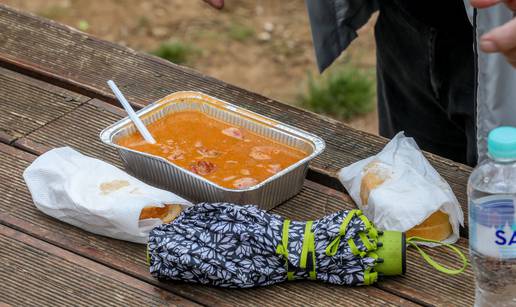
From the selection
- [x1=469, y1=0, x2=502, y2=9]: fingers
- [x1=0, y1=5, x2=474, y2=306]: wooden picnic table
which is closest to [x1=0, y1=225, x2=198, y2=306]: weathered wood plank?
[x1=0, y1=5, x2=474, y2=306]: wooden picnic table

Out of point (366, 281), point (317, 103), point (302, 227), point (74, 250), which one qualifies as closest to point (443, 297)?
point (366, 281)

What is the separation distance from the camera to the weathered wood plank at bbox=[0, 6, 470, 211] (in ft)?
7.84

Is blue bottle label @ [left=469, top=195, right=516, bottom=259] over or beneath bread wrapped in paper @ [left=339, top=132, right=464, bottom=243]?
over

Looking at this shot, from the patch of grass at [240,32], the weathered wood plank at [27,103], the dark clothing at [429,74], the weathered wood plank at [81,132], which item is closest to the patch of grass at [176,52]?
the patch of grass at [240,32]

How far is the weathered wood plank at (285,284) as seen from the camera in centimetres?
195

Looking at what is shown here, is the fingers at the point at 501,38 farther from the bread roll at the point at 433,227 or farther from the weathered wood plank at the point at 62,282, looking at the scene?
the weathered wood plank at the point at 62,282

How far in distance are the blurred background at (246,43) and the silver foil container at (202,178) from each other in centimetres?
202

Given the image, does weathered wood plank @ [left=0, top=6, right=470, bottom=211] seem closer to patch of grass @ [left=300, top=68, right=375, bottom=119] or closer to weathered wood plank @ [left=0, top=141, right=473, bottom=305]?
weathered wood plank @ [left=0, top=141, right=473, bottom=305]

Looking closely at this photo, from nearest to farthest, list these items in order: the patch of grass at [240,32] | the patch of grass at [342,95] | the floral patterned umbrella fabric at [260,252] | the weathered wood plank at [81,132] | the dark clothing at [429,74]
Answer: the floral patterned umbrella fabric at [260,252] < the weathered wood plank at [81,132] < the dark clothing at [429,74] < the patch of grass at [342,95] < the patch of grass at [240,32]

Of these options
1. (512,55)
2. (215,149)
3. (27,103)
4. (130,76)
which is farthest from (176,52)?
(512,55)

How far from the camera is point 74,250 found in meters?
2.06

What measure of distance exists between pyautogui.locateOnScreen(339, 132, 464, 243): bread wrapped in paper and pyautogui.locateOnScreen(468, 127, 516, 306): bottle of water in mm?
167

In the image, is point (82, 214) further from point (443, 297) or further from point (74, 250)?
point (443, 297)

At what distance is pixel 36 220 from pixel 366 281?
67 centimetres
